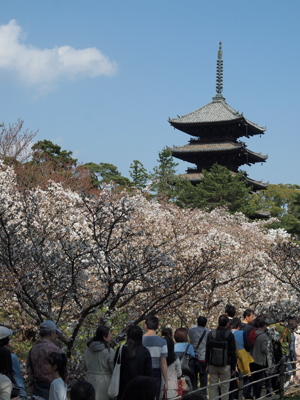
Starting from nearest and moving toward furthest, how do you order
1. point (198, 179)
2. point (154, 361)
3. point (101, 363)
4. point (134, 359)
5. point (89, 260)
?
point (134, 359)
point (101, 363)
point (154, 361)
point (89, 260)
point (198, 179)

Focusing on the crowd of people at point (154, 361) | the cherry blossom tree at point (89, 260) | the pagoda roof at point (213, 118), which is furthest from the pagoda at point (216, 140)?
the crowd of people at point (154, 361)

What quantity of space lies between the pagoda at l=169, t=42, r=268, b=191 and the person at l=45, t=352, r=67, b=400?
1335 inches

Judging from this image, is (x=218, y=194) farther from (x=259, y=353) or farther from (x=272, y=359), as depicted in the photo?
(x=259, y=353)

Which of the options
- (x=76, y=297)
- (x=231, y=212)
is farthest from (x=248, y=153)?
(x=76, y=297)

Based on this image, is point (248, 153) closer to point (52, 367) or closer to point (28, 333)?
point (28, 333)

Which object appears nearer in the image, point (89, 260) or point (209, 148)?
point (89, 260)

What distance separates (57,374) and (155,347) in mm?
1588

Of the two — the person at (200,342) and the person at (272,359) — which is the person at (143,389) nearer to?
the person at (200,342)

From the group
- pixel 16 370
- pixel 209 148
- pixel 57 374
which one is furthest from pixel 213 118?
pixel 57 374

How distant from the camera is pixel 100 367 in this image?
5145mm

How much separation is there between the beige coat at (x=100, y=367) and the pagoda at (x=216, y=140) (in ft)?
108

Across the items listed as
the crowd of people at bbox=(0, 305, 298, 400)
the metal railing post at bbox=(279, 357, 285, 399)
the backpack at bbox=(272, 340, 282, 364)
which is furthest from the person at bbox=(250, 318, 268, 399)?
the backpack at bbox=(272, 340, 282, 364)

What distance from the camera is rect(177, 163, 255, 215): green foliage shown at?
3189cm

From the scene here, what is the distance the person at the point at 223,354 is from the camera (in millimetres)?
6773
